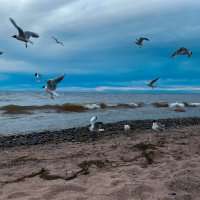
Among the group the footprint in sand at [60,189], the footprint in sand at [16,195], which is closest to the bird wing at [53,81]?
the footprint in sand at [60,189]

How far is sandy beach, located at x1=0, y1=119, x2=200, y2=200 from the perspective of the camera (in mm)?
5031

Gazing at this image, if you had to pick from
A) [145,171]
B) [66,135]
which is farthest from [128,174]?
[66,135]

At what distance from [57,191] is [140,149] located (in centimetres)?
344

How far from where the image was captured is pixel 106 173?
6109 mm

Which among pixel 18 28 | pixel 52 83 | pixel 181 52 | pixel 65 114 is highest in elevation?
pixel 18 28

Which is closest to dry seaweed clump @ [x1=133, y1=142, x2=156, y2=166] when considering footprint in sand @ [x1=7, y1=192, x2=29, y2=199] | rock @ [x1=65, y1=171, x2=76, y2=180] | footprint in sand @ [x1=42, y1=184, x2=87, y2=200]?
rock @ [x1=65, y1=171, x2=76, y2=180]

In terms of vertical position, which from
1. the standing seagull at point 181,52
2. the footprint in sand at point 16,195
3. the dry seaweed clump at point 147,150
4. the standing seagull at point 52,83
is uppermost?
the standing seagull at point 181,52

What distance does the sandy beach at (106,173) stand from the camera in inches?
198

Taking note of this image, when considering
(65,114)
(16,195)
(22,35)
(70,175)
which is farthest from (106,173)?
(65,114)

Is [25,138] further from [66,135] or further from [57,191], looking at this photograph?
[57,191]

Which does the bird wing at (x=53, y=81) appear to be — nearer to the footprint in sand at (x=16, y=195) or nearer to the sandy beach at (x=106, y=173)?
the sandy beach at (x=106, y=173)

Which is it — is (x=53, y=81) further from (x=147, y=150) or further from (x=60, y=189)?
(x=60, y=189)

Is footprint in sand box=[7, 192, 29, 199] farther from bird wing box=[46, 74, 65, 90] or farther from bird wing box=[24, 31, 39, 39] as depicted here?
bird wing box=[24, 31, 39, 39]

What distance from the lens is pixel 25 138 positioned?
11.7 metres
